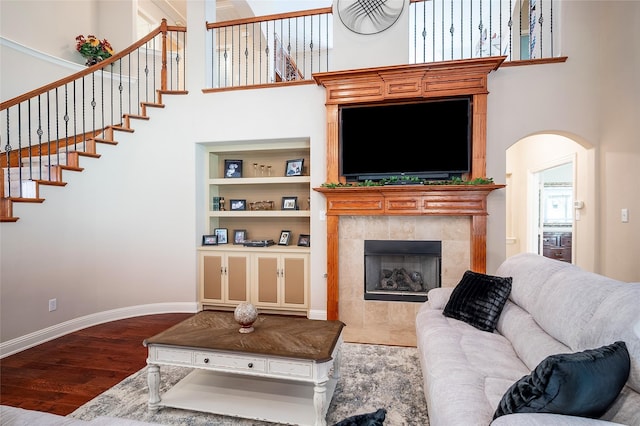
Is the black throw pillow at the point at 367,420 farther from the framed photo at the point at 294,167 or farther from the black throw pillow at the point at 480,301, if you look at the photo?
the framed photo at the point at 294,167

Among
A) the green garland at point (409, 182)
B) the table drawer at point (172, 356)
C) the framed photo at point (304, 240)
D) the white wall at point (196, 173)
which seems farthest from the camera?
the framed photo at point (304, 240)

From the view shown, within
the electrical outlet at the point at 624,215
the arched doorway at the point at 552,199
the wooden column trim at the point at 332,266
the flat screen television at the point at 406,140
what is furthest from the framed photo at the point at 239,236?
the electrical outlet at the point at 624,215

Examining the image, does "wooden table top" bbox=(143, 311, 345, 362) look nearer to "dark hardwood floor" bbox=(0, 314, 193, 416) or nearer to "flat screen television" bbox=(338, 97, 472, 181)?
"dark hardwood floor" bbox=(0, 314, 193, 416)

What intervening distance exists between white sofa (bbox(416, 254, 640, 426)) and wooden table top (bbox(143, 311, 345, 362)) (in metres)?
0.63

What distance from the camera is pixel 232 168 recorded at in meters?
4.61

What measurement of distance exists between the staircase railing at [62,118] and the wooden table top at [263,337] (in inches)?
91.9

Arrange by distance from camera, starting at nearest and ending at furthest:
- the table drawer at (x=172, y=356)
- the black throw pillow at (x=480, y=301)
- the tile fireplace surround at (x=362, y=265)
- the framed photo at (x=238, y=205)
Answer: the table drawer at (x=172, y=356), the black throw pillow at (x=480, y=301), the tile fireplace surround at (x=362, y=265), the framed photo at (x=238, y=205)

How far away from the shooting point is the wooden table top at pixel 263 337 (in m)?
1.92

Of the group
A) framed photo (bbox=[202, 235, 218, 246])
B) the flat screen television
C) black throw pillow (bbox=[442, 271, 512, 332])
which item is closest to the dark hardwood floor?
framed photo (bbox=[202, 235, 218, 246])

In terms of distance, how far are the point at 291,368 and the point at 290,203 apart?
2.76 metres

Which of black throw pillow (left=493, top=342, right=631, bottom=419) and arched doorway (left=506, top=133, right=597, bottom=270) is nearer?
black throw pillow (left=493, top=342, right=631, bottom=419)

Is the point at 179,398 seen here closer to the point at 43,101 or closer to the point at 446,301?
the point at 446,301

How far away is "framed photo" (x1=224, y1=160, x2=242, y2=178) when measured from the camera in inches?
181

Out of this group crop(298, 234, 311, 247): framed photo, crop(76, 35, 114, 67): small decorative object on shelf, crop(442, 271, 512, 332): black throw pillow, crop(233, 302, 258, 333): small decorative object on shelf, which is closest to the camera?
crop(233, 302, 258, 333): small decorative object on shelf
